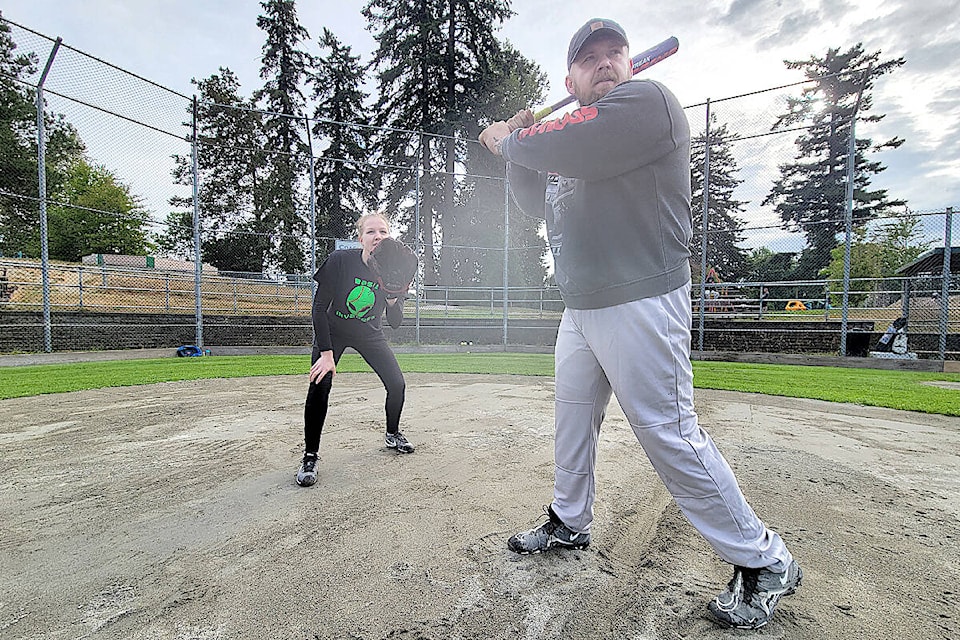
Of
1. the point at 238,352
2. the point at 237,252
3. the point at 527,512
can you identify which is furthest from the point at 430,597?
the point at 237,252

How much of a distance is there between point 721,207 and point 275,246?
13858 mm

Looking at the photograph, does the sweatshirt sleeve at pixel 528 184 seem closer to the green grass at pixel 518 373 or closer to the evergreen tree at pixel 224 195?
the green grass at pixel 518 373

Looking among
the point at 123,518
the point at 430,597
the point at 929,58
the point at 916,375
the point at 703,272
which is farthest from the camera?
the point at 929,58

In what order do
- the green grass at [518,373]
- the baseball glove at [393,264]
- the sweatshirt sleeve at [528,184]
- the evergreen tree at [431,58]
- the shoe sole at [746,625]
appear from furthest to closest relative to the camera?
the evergreen tree at [431,58]
the green grass at [518,373]
the baseball glove at [393,264]
the sweatshirt sleeve at [528,184]
the shoe sole at [746,625]

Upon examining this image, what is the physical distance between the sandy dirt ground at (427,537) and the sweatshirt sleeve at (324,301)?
758mm

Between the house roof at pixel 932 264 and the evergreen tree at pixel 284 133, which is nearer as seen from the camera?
the house roof at pixel 932 264

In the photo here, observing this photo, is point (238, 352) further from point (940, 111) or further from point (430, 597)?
point (940, 111)

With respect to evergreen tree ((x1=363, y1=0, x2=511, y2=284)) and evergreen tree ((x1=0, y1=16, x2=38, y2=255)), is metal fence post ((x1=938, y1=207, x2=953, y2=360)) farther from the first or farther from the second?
evergreen tree ((x1=363, y1=0, x2=511, y2=284))

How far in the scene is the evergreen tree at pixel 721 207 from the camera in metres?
12.1

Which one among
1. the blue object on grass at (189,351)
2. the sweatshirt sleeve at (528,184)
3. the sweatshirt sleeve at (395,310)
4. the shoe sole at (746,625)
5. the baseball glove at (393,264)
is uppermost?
the sweatshirt sleeve at (528,184)

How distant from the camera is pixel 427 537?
1920 millimetres

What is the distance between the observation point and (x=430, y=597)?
4.95 feet

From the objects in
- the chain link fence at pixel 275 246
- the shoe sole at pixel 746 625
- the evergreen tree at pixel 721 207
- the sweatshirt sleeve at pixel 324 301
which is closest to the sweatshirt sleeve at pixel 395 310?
the sweatshirt sleeve at pixel 324 301

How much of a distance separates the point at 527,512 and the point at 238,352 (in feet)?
35.9
